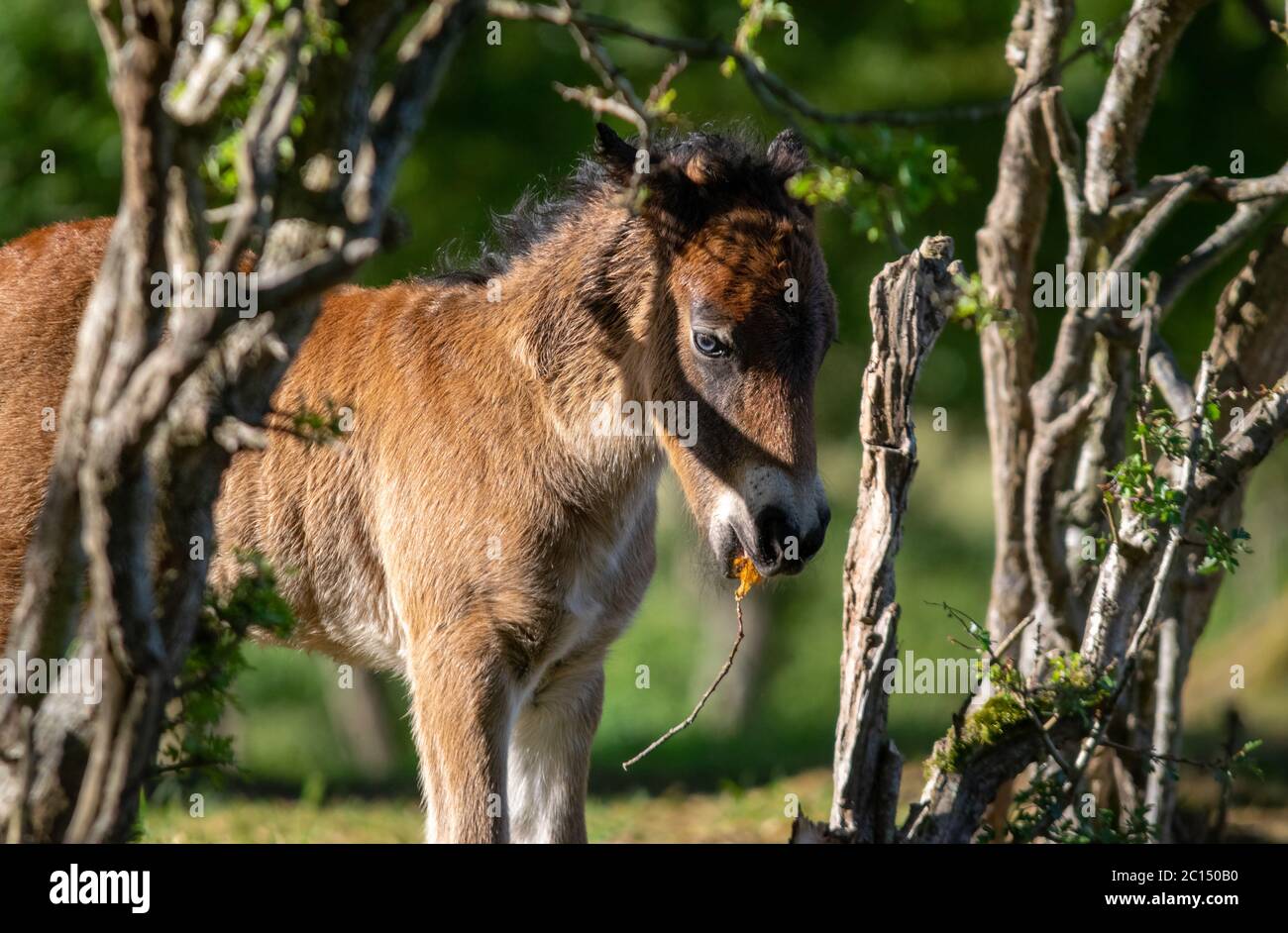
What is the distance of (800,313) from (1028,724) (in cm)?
154

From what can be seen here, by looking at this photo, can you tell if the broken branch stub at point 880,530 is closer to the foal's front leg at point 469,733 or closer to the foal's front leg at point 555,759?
the foal's front leg at point 469,733

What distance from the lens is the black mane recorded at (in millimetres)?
4723

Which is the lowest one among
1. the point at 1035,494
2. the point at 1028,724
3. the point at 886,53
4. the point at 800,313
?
the point at 1028,724

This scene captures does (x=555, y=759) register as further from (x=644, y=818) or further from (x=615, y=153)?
(x=615, y=153)

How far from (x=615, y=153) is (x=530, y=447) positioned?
1089 mm

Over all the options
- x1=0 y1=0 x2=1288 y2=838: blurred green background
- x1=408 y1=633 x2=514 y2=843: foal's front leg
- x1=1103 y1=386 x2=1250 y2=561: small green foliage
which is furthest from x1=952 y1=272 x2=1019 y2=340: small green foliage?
x1=0 y1=0 x2=1288 y2=838: blurred green background

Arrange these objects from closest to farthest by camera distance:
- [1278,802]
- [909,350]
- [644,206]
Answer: [909,350], [644,206], [1278,802]

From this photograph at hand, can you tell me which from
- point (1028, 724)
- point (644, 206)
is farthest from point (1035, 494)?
point (644, 206)

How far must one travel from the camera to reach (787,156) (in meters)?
4.82

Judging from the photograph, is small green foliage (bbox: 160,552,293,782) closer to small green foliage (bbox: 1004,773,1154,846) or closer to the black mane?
the black mane

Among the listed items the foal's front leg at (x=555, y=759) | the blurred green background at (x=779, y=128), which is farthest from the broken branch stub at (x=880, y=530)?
the blurred green background at (x=779, y=128)

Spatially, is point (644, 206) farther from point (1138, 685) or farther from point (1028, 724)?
point (1138, 685)

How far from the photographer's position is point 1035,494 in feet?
17.9

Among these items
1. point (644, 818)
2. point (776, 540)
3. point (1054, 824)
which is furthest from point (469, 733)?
point (644, 818)
